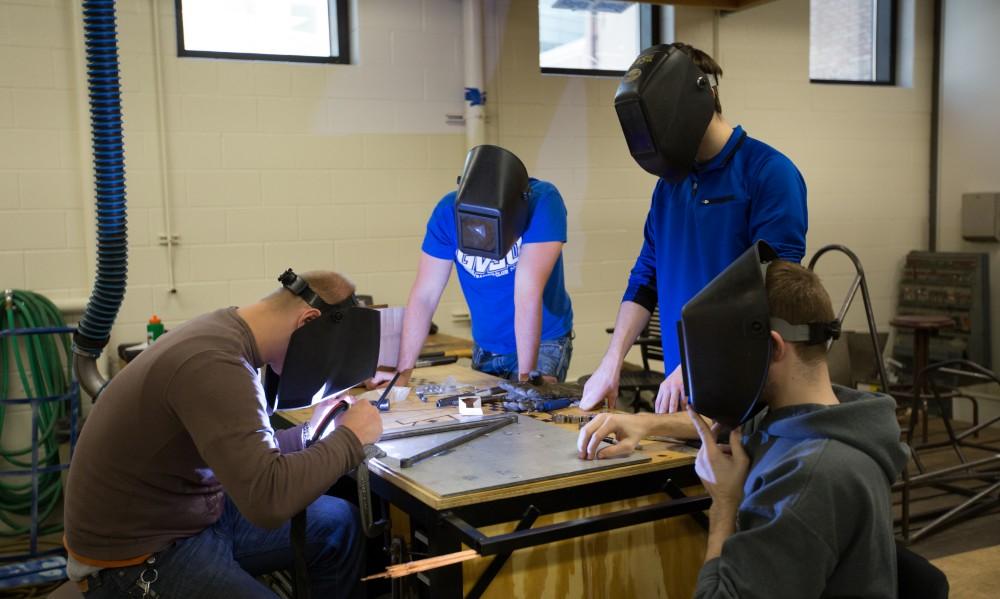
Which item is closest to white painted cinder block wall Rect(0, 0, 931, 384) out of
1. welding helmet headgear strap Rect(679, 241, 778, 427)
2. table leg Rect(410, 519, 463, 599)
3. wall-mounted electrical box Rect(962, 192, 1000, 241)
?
wall-mounted electrical box Rect(962, 192, 1000, 241)

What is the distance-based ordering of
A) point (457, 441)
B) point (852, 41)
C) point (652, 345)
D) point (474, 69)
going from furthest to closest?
point (852, 41) < point (652, 345) < point (474, 69) < point (457, 441)

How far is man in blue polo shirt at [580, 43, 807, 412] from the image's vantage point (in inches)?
80.6

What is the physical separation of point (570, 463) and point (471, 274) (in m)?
1.16

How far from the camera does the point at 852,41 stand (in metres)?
6.14

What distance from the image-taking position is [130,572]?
5.61ft

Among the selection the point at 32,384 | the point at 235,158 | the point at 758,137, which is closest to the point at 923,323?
the point at 758,137

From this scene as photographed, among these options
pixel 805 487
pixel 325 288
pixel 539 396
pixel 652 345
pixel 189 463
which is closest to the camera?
pixel 805 487

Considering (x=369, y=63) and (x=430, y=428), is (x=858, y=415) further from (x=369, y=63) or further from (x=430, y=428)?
(x=369, y=63)

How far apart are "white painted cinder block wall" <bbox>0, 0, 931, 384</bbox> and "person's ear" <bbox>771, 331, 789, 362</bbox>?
3.39m

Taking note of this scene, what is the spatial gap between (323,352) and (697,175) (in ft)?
3.32

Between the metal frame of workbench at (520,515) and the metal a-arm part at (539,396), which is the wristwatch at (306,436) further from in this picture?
the metal a-arm part at (539,396)

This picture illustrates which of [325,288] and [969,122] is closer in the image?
[325,288]

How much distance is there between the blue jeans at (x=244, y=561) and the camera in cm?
171

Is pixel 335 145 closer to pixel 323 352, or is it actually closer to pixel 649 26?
pixel 649 26
